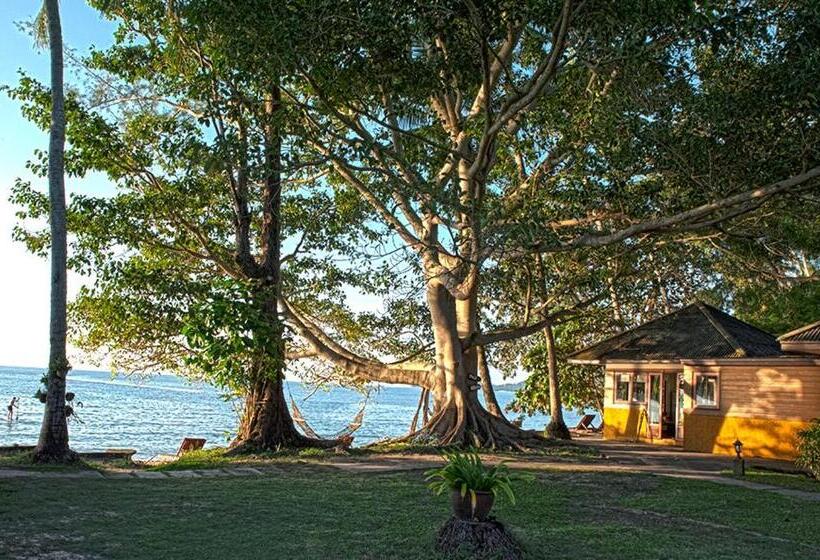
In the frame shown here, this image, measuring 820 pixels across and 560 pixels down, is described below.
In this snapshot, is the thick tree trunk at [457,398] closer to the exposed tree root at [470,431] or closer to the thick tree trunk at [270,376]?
the exposed tree root at [470,431]

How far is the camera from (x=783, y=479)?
44.5 ft

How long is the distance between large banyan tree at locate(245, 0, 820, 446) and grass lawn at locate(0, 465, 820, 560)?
12.6 ft

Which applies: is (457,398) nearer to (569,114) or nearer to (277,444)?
(277,444)

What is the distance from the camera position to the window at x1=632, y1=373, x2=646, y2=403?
21609 mm

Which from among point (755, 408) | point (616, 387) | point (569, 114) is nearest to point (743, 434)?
point (755, 408)

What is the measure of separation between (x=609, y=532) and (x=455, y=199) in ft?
19.4

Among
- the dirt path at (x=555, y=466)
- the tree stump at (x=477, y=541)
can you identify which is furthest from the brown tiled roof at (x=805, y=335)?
the tree stump at (x=477, y=541)

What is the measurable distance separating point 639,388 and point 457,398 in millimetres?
7279

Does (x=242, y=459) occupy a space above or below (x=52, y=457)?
below

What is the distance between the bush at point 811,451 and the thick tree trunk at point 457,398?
5.19 m

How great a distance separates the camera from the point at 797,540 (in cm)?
798

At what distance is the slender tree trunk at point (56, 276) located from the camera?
12172 millimetres

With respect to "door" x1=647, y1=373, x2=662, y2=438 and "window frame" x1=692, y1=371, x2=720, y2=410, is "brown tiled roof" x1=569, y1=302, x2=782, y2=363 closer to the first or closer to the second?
"window frame" x1=692, y1=371, x2=720, y2=410

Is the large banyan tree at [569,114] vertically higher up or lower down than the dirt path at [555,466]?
higher up
